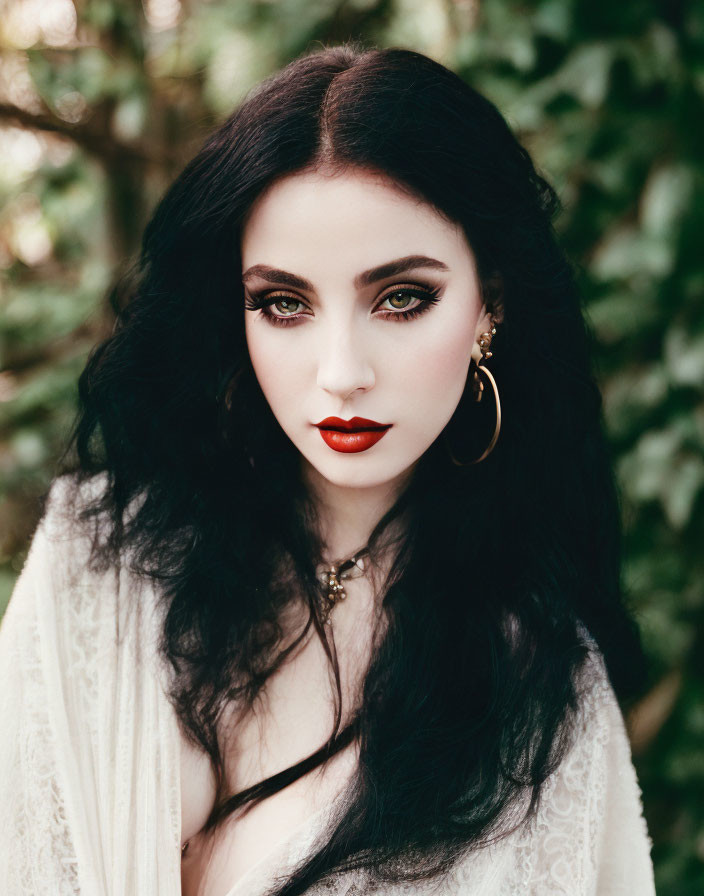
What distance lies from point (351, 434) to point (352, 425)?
0.02m

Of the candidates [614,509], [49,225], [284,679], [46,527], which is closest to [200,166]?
[46,527]

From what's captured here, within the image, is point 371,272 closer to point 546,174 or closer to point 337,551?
point 337,551

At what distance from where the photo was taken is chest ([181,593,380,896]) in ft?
3.66

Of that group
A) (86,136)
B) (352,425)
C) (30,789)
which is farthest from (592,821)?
(86,136)

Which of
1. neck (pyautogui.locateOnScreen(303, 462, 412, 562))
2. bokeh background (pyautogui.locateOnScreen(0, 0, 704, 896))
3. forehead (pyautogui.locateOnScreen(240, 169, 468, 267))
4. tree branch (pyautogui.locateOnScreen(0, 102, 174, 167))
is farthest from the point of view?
tree branch (pyautogui.locateOnScreen(0, 102, 174, 167))

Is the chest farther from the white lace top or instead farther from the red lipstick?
the red lipstick

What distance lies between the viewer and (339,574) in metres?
1.23

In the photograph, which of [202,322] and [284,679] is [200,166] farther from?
[284,679]

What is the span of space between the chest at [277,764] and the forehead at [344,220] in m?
0.53

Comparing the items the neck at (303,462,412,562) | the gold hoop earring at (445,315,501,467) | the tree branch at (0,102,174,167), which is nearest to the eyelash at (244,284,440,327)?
the gold hoop earring at (445,315,501,467)

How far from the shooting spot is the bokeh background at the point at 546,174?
1677 mm

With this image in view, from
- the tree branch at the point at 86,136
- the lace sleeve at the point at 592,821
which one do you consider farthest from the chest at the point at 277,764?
the tree branch at the point at 86,136

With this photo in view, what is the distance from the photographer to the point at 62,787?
3.56 feet

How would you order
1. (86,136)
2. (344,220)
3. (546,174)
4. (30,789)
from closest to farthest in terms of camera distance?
(344,220)
(30,789)
(546,174)
(86,136)
